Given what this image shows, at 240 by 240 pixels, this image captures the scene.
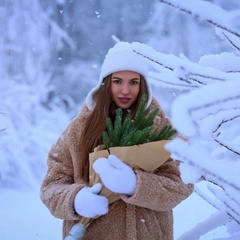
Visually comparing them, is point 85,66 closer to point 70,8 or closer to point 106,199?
point 70,8

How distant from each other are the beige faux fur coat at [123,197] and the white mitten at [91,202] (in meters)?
0.05

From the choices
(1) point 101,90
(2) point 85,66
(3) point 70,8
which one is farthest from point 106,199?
(3) point 70,8

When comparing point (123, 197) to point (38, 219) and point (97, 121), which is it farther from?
point (38, 219)

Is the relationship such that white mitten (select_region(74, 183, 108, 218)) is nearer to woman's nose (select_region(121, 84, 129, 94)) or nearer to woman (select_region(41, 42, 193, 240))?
woman (select_region(41, 42, 193, 240))

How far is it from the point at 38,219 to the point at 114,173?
3553mm

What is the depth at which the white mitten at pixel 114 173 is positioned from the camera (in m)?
1.21

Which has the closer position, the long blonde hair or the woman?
the woman

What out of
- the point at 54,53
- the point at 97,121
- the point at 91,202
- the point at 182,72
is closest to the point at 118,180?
the point at 91,202

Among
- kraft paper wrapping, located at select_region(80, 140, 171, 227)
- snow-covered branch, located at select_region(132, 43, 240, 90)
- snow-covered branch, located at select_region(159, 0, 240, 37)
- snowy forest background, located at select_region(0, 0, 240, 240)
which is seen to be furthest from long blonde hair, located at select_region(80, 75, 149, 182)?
snowy forest background, located at select_region(0, 0, 240, 240)

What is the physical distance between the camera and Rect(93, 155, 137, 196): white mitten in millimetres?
1215

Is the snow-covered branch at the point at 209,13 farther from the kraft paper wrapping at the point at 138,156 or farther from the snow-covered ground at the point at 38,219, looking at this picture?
the snow-covered ground at the point at 38,219

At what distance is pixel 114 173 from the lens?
1.21 metres

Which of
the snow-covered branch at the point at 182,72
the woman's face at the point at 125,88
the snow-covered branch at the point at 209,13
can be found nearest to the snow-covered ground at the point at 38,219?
the woman's face at the point at 125,88

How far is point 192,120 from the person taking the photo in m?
0.44
